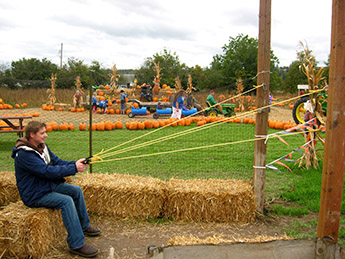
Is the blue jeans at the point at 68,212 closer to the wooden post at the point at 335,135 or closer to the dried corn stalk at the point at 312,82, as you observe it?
the wooden post at the point at 335,135

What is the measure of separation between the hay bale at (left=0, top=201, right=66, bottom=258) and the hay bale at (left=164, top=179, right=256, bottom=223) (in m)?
1.76

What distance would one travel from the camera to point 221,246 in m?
2.53

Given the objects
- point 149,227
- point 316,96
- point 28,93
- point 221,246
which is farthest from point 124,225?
point 28,93

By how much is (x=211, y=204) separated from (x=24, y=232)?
7.90 feet

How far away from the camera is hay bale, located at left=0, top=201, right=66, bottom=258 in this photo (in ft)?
11.0

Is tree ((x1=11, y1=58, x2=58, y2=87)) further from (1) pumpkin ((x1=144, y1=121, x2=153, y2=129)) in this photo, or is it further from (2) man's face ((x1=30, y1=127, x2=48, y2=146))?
(2) man's face ((x1=30, y1=127, x2=48, y2=146))

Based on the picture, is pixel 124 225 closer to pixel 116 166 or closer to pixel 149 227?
pixel 149 227

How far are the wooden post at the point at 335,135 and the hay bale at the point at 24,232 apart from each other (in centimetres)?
287

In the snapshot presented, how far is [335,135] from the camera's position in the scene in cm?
279

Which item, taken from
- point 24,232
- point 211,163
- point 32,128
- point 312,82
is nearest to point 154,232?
point 24,232

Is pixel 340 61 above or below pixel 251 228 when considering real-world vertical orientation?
above

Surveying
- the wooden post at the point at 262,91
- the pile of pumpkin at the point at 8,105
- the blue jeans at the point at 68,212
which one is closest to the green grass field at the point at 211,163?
the wooden post at the point at 262,91

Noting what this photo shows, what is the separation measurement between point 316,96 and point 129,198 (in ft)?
14.3

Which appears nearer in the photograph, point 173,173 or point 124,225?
point 124,225
